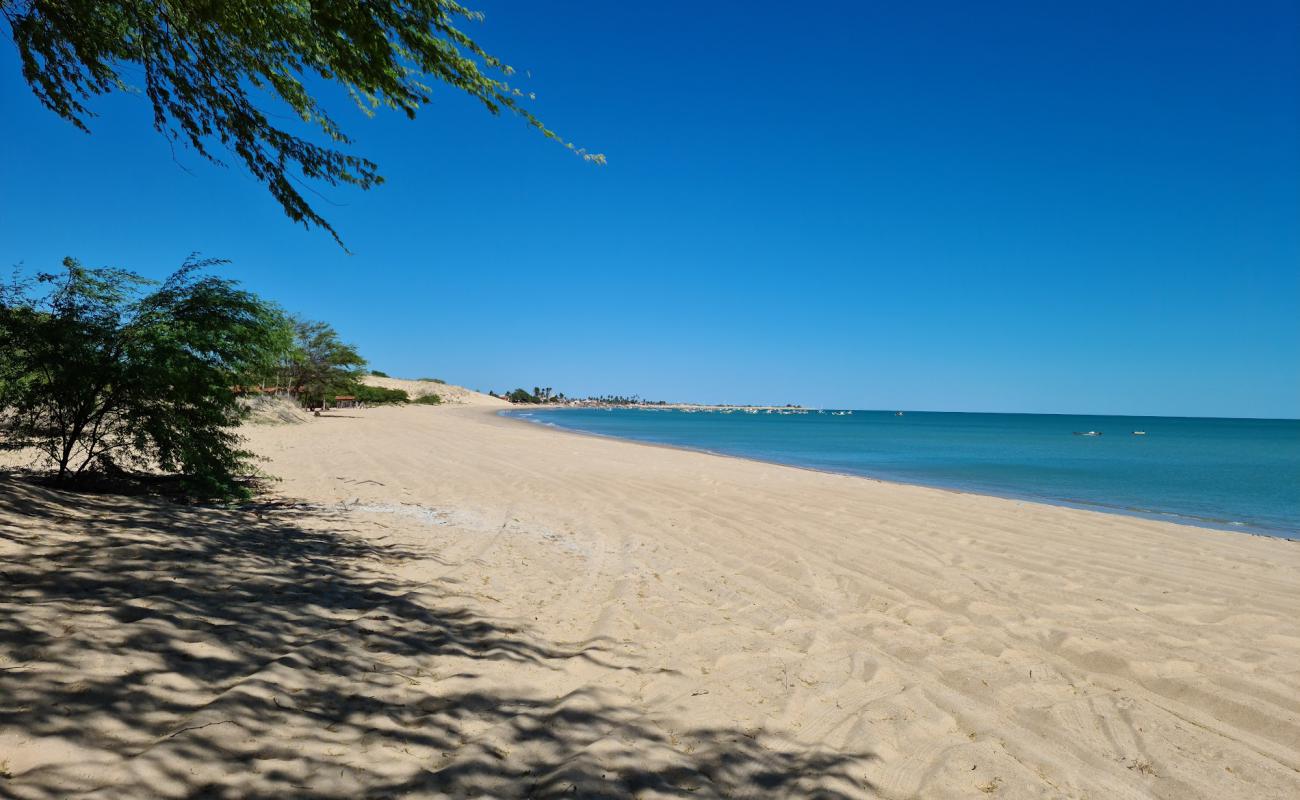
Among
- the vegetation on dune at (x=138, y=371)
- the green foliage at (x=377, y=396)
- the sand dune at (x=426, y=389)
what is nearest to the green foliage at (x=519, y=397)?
the sand dune at (x=426, y=389)

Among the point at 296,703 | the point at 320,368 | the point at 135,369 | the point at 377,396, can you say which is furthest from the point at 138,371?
the point at 377,396

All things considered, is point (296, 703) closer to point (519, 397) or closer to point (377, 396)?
point (377, 396)

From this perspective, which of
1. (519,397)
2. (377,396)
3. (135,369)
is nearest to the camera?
(135,369)

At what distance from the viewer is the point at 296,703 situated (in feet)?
9.70

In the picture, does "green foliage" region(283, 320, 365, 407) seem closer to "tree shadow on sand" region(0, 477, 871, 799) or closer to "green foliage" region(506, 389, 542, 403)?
"tree shadow on sand" region(0, 477, 871, 799)

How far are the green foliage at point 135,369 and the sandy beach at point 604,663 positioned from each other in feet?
2.96

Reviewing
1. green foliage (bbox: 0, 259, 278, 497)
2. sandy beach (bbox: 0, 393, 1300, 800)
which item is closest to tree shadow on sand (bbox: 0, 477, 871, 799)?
sandy beach (bbox: 0, 393, 1300, 800)

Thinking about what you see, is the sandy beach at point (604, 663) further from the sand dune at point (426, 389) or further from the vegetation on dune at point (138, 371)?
the sand dune at point (426, 389)

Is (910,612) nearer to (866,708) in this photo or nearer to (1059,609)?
(1059,609)

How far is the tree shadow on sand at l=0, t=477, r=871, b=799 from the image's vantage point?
243 centimetres

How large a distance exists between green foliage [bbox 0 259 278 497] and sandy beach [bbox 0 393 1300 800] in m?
0.90

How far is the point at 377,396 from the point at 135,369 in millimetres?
56127

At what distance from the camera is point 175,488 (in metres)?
7.62

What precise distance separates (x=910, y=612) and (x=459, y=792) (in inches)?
172
